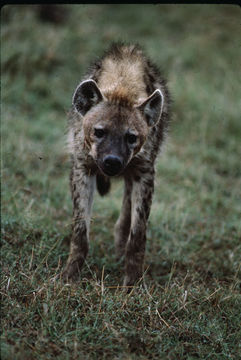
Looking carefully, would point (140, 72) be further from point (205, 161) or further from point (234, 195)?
point (205, 161)

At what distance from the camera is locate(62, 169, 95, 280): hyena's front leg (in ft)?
11.0

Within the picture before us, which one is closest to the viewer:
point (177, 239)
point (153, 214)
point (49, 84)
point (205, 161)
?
point (177, 239)

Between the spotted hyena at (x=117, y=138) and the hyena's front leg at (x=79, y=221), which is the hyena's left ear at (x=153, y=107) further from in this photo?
the hyena's front leg at (x=79, y=221)

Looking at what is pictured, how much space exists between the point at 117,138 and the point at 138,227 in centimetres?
78

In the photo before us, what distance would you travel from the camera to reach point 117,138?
302 cm

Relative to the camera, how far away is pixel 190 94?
286 inches

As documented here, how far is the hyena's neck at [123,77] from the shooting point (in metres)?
3.26

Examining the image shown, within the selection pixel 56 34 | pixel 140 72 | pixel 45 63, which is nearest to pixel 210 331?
pixel 140 72

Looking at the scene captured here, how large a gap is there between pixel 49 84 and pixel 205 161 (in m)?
2.60

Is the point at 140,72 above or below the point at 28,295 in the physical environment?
above

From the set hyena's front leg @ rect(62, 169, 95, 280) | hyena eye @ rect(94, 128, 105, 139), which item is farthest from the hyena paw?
hyena eye @ rect(94, 128, 105, 139)

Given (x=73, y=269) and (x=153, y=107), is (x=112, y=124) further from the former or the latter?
(x=73, y=269)

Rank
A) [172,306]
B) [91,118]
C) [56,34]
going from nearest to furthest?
[172,306], [91,118], [56,34]

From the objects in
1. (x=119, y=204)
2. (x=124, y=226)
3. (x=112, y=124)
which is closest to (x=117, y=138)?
(x=112, y=124)
